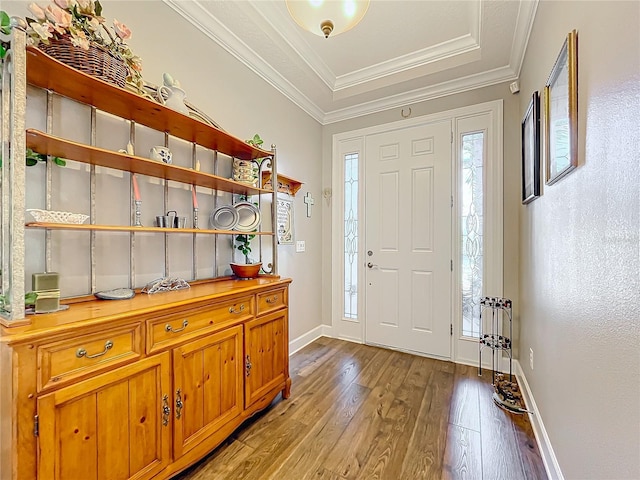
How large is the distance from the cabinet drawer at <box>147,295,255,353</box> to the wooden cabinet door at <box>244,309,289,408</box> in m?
0.13

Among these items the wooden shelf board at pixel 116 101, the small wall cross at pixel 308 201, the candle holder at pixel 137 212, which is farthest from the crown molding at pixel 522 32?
the candle holder at pixel 137 212

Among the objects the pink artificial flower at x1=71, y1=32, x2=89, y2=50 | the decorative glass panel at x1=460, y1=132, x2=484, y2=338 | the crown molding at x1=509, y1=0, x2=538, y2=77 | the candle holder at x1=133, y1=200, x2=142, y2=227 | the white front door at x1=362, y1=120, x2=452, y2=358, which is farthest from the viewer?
the white front door at x1=362, y1=120, x2=452, y2=358

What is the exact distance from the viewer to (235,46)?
2277 millimetres

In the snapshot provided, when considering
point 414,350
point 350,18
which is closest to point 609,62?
point 350,18

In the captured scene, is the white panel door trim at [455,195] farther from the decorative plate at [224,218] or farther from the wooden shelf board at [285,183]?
the decorative plate at [224,218]

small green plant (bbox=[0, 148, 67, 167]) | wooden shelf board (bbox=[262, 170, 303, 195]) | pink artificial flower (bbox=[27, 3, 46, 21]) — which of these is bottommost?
small green plant (bbox=[0, 148, 67, 167])

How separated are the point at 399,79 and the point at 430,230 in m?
1.50

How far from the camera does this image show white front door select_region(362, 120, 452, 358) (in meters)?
2.87

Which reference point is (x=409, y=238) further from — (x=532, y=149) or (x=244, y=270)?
(x=244, y=270)

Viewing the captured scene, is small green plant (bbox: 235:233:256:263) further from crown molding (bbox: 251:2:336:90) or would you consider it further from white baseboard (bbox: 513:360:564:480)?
white baseboard (bbox: 513:360:564:480)

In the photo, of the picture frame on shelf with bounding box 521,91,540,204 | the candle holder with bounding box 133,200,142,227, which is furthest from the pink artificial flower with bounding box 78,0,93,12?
the picture frame on shelf with bounding box 521,91,540,204

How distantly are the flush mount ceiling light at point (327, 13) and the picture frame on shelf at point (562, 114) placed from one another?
35.7 inches

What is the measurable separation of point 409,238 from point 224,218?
1.88 metres

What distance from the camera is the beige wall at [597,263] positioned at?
0.79 meters
